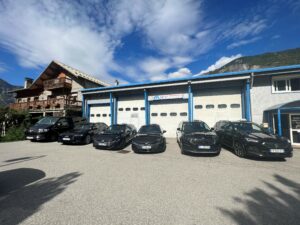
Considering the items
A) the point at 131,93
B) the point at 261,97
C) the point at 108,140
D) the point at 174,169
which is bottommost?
the point at 174,169

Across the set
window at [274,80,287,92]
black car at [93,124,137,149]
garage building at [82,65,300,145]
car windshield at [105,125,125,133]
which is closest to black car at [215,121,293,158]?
garage building at [82,65,300,145]

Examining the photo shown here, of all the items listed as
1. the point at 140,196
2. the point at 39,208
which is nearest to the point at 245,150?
the point at 140,196

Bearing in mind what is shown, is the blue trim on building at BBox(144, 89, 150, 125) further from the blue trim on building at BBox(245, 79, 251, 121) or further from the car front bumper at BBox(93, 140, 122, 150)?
the blue trim on building at BBox(245, 79, 251, 121)

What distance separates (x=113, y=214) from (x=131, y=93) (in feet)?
44.0

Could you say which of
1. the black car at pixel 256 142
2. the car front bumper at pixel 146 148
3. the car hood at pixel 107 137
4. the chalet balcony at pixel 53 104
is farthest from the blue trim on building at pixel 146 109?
the chalet balcony at pixel 53 104

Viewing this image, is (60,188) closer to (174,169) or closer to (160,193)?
→ (160,193)

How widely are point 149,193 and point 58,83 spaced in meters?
22.1

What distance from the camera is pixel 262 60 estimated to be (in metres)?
91.7

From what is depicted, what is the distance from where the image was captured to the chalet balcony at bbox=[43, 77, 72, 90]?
20328 millimetres

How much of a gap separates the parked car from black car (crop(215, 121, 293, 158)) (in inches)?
469

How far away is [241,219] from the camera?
8.06ft

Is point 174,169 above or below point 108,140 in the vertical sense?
below

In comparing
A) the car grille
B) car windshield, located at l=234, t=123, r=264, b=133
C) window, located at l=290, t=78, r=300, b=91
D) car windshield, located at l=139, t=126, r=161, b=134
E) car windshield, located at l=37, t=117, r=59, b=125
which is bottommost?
the car grille

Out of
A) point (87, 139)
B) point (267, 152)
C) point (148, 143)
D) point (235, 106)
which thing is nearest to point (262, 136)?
point (267, 152)
